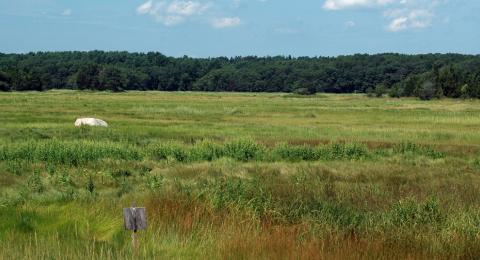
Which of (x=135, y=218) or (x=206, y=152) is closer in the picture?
(x=135, y=218)

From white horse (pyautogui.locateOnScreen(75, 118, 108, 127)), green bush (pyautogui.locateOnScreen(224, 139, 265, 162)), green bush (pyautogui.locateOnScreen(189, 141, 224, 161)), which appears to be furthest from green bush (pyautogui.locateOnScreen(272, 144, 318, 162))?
white horse (pyautogui.locateOnScreen(75, 118, 108, 127))

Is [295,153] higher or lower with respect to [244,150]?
lower

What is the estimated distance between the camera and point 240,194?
12758 millimetres

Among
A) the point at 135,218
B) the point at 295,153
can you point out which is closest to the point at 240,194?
the point at 135,218

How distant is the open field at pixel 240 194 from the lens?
352 inches

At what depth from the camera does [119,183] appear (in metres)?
18.7

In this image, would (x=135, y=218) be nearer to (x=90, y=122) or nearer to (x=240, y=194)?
(x=240, y=194)

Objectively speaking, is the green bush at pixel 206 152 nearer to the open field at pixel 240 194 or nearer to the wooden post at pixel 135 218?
the open field at pixel 240 194

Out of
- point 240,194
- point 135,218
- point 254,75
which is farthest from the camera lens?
point 254,75

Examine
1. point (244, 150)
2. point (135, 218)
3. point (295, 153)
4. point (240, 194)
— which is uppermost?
point (135, 218)

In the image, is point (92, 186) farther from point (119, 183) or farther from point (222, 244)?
point (222, 244)

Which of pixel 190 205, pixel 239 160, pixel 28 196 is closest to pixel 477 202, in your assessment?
pixel 190 205

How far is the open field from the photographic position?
8945mm

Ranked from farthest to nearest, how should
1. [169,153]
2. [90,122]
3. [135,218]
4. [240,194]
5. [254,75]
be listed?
[254,75]
[90,122]
[169,153]
[240,194]
[135,218]
